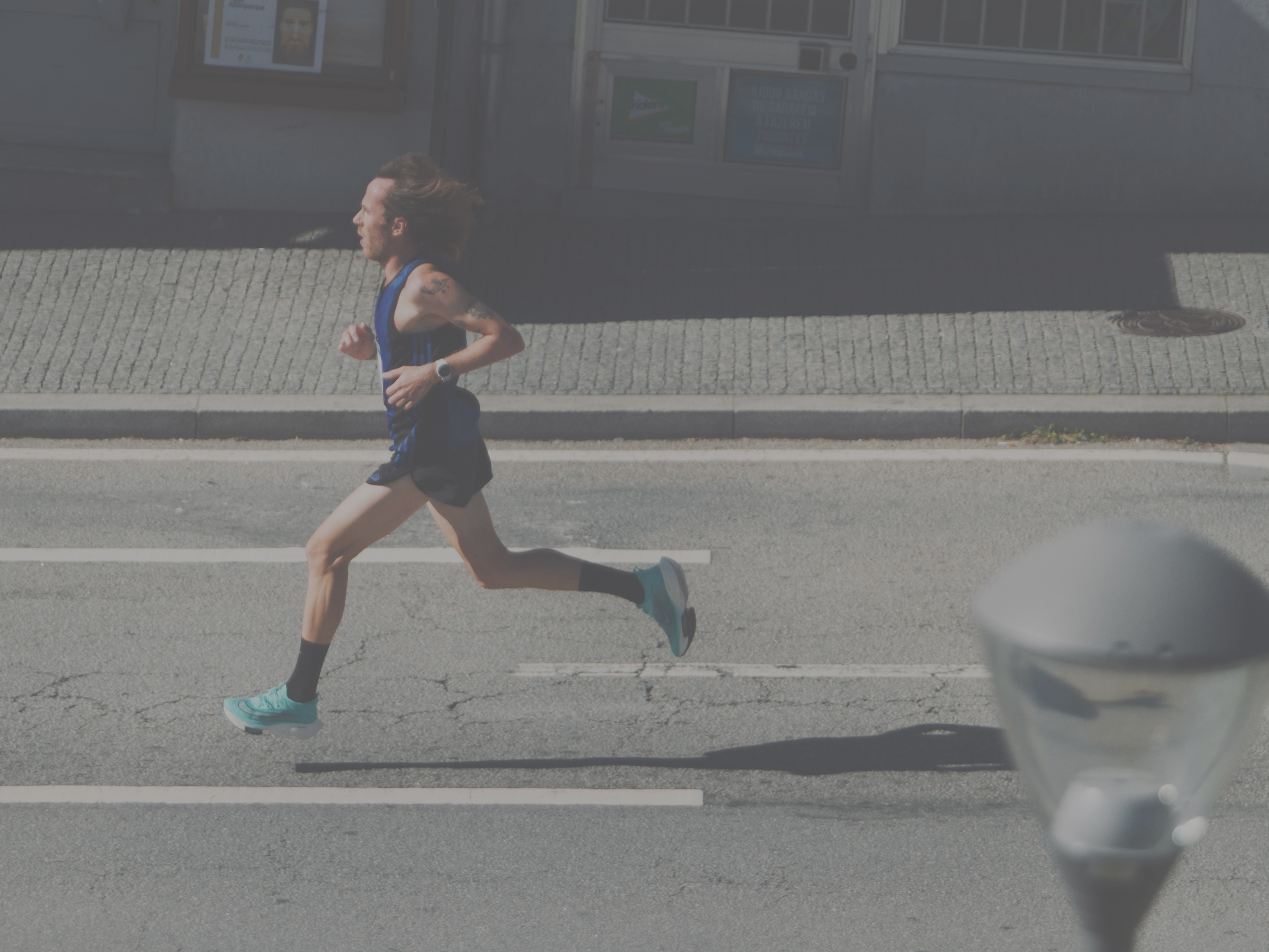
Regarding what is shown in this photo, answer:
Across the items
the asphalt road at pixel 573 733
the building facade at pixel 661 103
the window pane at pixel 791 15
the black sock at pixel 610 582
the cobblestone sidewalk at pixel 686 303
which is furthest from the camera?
the window pane at pixel 791 15

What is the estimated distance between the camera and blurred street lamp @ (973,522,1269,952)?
1468mm

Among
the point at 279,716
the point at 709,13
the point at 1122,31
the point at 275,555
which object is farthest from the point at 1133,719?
the point at 1122,31

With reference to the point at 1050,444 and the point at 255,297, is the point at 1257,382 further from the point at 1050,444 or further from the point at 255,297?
the point at 255,297

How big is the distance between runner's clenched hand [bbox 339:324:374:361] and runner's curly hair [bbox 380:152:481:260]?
35 cm

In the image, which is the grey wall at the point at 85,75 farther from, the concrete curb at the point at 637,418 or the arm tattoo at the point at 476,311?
the arm tattoo at the point at 476,311

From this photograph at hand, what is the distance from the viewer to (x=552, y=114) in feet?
38.6

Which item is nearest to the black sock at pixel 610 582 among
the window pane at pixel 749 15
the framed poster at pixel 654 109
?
the framed poster at pixel 654 109

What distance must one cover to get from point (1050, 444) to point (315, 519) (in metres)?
3.89

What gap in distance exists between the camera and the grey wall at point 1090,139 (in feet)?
37.7

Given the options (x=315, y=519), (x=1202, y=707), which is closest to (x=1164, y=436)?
(x=315, y=519)

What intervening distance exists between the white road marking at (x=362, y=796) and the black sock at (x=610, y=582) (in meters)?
0.81

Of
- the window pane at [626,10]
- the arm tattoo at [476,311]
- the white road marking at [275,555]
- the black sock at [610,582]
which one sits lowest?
the white road marking at [275,555]

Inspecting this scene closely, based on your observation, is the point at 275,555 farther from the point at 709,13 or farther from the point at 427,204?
the point at 709,13

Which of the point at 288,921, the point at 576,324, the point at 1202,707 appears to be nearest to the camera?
the point at 1202,707
